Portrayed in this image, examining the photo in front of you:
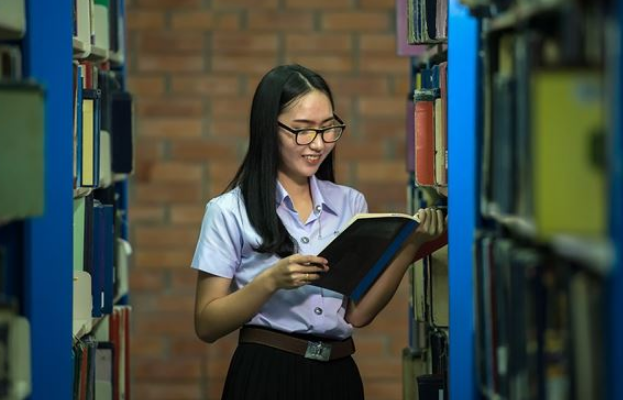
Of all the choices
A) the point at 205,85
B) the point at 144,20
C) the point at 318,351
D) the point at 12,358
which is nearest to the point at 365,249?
the point at 318,351

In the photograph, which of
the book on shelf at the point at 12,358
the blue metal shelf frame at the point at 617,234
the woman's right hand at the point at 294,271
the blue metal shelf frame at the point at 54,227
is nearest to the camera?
the blue metal shelf frame at the point at 617,234

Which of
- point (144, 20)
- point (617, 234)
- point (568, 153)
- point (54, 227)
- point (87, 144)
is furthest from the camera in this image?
point (144, 20)

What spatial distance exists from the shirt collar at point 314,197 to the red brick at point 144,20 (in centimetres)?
195

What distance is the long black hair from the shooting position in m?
2.70

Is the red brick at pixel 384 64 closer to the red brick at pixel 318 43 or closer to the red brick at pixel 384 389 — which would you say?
the red brick at pixel 318 43

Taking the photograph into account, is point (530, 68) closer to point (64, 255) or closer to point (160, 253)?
point (64, 255)

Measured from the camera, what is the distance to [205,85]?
15.2ft

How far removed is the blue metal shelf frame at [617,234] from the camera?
1317 mm

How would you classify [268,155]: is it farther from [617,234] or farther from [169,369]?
[169,369]

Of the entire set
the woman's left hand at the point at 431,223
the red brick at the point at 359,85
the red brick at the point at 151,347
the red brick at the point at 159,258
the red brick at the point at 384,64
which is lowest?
the red brick at the point at 151,347

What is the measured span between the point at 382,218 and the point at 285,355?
1.48 ft

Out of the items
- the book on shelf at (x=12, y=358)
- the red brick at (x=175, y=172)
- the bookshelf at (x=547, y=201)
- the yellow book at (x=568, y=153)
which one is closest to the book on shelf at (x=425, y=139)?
the bookshelf at (x=547, y=201)

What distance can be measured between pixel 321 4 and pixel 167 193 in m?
0.97

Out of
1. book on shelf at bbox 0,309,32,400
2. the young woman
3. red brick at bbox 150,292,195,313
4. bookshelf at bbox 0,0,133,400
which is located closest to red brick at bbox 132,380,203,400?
red brick at bbox 150,292,195,313
